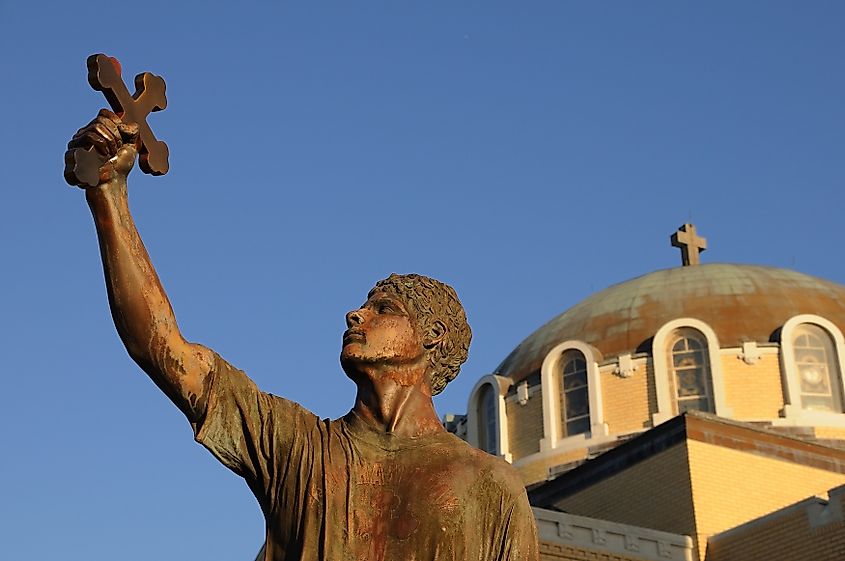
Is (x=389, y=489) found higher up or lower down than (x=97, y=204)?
lower down

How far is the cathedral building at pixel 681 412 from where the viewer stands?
28.0 meters

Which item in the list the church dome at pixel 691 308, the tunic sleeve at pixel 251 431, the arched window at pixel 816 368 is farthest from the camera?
the church dome at pixel 691 308

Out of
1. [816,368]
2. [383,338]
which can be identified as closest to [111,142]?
[383,338]

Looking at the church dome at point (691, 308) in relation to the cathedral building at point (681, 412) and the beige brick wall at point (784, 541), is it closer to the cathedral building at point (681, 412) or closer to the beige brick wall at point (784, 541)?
the cathedral building at point (681, 412)

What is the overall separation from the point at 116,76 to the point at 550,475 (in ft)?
97.1

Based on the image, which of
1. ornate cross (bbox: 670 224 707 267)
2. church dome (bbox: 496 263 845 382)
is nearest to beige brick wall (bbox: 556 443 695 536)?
church dome (bbox: 496 263 845 382)

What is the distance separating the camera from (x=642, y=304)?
34125 millimetres

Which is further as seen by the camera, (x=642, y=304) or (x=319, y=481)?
(x=642, y=304)

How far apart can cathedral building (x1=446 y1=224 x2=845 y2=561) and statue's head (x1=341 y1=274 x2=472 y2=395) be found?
69.9ft

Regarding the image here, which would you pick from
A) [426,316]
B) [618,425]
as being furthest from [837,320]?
[426,316]

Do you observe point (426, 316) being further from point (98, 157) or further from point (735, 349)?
point (735, 349)

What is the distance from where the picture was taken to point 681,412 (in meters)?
→ 31.5

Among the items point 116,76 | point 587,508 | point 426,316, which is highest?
point 587,508

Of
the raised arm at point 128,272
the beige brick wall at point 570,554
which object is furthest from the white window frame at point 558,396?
the raised arm at point 128,272
